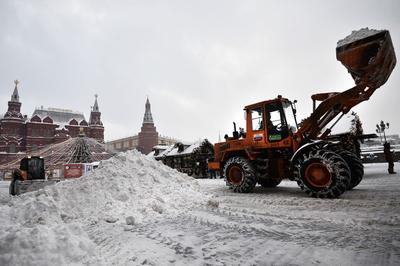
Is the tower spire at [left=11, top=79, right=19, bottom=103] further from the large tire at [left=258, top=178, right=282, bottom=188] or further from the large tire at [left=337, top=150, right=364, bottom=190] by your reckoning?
the large tire at [left=337, top=150, right=364, bottom=190]

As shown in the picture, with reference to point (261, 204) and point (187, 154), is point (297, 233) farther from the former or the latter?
point (187, 154)

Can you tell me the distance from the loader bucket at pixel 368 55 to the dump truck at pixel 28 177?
14.1m

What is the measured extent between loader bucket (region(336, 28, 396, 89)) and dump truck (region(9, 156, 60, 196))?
46.4ft

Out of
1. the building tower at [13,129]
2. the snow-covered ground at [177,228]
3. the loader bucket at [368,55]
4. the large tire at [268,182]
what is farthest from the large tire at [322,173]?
the building tower at [13,129]

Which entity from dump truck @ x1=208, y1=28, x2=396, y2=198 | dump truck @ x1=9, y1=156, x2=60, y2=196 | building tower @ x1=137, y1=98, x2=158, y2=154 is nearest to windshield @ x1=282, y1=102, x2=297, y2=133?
dump truck @ x1=208, y1=28, x2=396, y2=198

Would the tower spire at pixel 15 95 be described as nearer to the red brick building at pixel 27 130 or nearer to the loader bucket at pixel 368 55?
the red brick building at pixel 27 130

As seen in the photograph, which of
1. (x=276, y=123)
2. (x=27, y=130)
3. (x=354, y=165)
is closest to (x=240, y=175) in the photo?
(x=276, y=123)

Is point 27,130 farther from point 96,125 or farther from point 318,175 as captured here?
point 318,175

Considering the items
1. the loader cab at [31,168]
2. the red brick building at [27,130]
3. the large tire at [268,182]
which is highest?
the red brick building at [27,130]

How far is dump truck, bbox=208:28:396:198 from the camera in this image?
5.45 metres

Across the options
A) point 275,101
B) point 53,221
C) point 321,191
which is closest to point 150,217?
point 53,221

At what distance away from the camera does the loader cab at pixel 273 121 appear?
7.34 metres

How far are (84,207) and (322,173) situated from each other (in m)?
5.82

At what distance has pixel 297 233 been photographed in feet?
10.6
